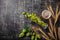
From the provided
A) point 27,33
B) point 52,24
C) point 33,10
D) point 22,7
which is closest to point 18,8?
point 22,7

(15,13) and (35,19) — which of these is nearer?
(35,19)

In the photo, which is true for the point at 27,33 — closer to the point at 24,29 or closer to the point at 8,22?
the point at 24,29

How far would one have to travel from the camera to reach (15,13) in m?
3.34

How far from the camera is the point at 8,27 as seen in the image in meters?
3.36

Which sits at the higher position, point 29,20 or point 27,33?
point 29,20

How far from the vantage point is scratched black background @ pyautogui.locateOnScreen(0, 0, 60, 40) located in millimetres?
3326

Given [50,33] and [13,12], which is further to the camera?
[13,12]

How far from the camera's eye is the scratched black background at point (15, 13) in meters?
3.33

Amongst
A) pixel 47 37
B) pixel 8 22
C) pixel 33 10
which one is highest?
pixel 33 10

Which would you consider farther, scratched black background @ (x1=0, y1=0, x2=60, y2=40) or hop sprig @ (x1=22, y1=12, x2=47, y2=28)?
scratched black background @ (x1=0, y1=0, x2=60, y2=40)

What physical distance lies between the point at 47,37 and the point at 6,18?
0.91 metres

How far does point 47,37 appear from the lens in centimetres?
308

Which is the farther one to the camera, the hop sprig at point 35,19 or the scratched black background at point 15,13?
the scratched black background at point 15,13

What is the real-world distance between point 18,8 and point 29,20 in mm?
323
